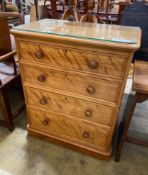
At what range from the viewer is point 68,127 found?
131 cm

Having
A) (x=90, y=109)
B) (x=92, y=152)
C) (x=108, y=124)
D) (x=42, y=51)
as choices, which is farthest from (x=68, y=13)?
(x=92, y=152)

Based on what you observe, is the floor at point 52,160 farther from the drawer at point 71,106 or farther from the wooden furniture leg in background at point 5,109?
the drawer at point 71,106

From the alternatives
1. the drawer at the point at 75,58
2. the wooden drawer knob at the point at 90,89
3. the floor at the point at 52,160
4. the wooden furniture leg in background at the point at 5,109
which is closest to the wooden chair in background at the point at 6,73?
the wooden furniture leg in background at the point at 5,109

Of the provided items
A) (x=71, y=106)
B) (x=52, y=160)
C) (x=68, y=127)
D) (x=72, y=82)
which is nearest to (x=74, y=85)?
(x=72, y=82)

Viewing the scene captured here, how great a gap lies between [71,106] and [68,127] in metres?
0.22

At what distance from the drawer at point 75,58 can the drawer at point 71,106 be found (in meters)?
0.24

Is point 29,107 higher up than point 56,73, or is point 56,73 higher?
point 56,73

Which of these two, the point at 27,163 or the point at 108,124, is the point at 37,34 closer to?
the point at 108,124

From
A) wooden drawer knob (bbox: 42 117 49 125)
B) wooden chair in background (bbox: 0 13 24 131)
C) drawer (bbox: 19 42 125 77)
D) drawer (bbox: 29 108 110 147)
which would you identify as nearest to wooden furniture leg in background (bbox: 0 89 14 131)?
wooden chair in background (bbox: 0 13 24 131)

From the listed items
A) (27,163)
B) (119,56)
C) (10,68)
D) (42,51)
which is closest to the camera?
(119,56)

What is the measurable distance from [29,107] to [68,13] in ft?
2.74

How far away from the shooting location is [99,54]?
897 millimetres

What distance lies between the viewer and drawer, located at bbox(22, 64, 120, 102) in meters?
0.99

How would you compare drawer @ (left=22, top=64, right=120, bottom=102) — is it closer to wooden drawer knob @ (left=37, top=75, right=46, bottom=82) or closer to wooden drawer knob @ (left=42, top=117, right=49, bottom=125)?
wooden drawer knob @ (left=37, top=75, right=46, bottom=82)
